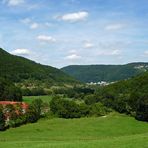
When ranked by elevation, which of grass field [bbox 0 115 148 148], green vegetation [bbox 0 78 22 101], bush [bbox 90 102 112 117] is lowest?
grass field [bbox 0 115 148 148]

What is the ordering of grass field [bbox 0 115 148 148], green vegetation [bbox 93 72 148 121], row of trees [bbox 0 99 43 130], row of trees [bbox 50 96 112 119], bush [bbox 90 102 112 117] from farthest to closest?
bush [bbox 90 102 112 117] → row of trees [bbox 50 96 112 119] → green vegetation [bbox 93 72 148 121] → row of trees [bbox 0 99 43 130] → grass field [bbox 0 115 148 148]

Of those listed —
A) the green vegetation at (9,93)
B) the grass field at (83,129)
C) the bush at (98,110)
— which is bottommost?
the grass field at (83,129)

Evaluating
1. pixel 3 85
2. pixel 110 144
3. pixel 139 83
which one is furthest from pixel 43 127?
pixel 139 83

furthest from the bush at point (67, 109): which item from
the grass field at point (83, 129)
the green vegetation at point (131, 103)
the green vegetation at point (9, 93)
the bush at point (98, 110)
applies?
the green vegetation at point (9, 93)

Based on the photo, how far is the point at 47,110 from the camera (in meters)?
129

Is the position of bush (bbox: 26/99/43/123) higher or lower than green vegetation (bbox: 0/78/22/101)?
lower

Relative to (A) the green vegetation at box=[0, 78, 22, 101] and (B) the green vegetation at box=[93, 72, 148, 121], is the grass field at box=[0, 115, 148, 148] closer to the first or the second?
(B) the green vegetation at box=[93, 72, 148, 121]

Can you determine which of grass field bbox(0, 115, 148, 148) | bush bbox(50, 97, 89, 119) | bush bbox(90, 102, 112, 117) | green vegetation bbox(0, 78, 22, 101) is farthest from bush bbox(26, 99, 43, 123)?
green vegetation bbox(0, 78, 22, 101)

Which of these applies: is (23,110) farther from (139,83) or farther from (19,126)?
(139,83)

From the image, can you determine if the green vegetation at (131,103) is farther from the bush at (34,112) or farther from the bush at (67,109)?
the bush at (34,112)

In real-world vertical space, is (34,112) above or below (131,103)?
below

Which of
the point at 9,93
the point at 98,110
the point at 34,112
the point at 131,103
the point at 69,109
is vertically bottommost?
the point at 98,110

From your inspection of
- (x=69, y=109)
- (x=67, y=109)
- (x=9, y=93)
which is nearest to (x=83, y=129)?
(x=69, y=109)

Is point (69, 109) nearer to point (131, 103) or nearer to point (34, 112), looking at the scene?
point (34, 112)
